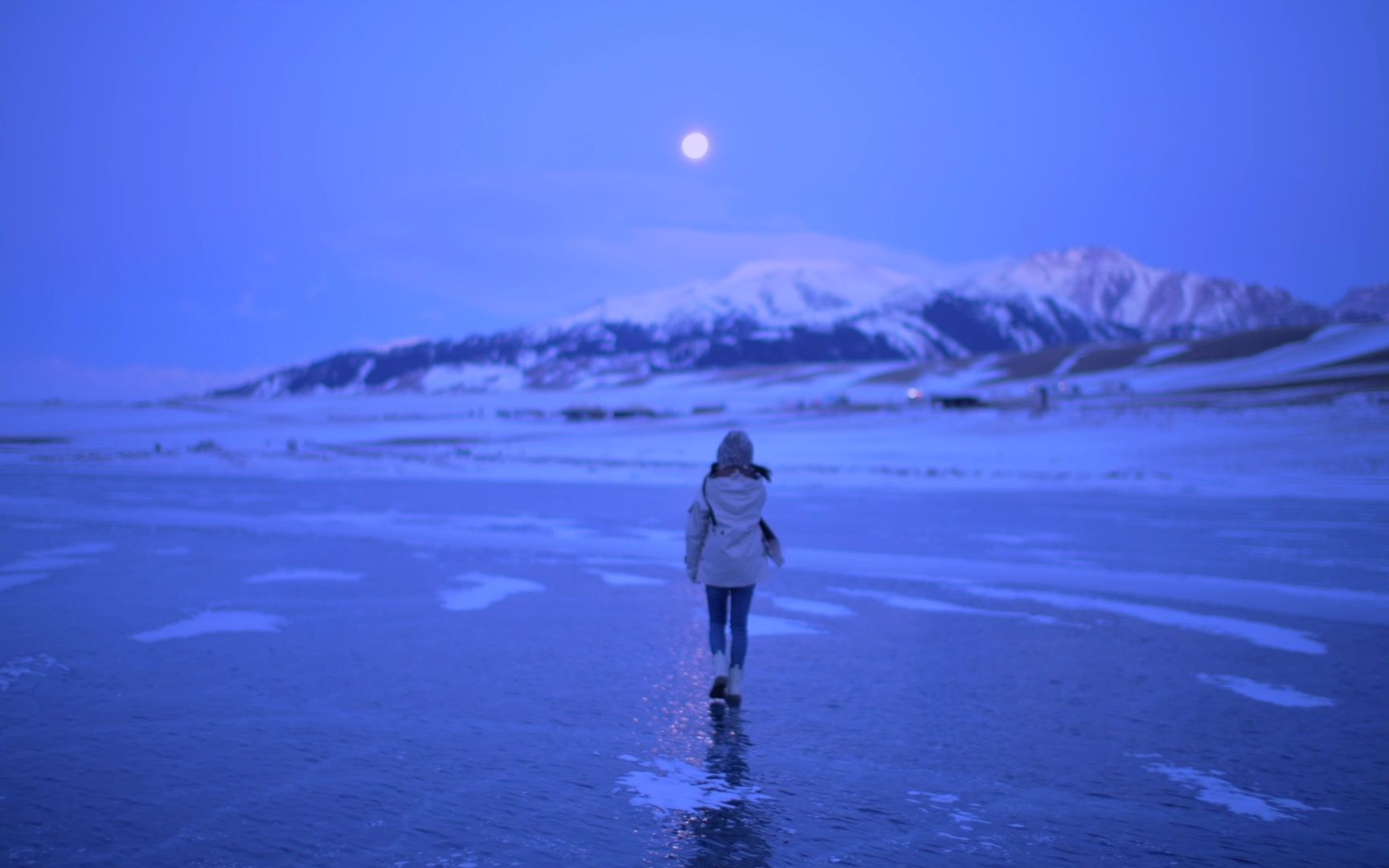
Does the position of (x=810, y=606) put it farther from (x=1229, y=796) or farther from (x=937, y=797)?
(x=1229, y=796)

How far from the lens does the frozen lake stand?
15.0 ft

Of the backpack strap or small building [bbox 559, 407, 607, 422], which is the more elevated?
small building [bbox 559, 407, 607, 422]

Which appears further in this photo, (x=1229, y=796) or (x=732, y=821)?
(x=1229, y=796)

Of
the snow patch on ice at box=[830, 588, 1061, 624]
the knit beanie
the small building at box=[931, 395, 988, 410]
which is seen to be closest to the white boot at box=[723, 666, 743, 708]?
the knit beanie

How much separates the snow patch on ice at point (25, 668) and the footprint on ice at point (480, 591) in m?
3.26

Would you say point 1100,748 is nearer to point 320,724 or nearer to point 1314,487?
point 320,724

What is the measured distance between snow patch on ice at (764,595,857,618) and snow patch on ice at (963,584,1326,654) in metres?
1.63

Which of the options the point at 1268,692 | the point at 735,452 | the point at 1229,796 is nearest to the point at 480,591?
the point at 735,452

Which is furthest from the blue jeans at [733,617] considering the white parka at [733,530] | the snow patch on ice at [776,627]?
the snow patch on ice at [776,627]

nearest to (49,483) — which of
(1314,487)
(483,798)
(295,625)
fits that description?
(295,625)

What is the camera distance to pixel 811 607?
1012cm

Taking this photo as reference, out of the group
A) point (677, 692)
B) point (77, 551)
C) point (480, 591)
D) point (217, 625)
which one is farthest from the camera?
point (77, 551)

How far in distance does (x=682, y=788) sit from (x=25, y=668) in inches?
195

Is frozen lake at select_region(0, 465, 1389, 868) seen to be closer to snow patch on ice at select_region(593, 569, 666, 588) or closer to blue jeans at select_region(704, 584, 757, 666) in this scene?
snow patch on ice at select_region(593, 569, 666, 588)
